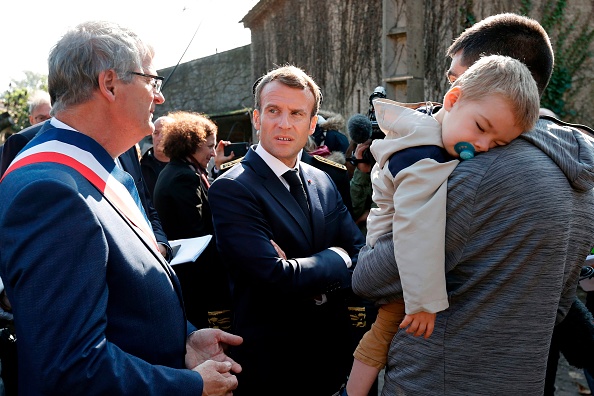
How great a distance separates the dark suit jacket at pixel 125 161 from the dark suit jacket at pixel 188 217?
52 cm

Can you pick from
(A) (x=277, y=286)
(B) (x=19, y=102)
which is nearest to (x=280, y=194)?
Result: (A) (x=277, y=286)

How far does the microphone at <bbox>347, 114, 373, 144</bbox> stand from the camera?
13.7ft

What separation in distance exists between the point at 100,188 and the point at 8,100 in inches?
623

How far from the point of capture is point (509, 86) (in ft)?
4.52

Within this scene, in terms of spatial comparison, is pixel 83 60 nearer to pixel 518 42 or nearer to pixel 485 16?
pixel 518 42

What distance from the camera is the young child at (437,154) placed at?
139 cm

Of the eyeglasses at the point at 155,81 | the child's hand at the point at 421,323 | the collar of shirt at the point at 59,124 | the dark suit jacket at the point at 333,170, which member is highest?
the eyeglasses at the point at 155,81

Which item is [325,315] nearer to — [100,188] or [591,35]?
[100,188]

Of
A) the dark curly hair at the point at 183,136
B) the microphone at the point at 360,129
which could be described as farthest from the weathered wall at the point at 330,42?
the dark curly hair at the point at 183,136

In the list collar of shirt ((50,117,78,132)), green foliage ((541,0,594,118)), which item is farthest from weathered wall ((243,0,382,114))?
collar of shirt ((50,117,78,132))

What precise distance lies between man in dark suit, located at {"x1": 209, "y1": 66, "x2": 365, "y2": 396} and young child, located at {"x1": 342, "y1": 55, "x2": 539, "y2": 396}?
28.2 inches

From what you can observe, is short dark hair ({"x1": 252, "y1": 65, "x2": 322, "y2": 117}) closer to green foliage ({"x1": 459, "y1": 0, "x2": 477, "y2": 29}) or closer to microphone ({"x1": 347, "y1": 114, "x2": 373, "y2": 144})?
microphone ({"x1": 347, "y1": 114, "x2": 373, "y2": 144})

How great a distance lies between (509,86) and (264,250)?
114 cm

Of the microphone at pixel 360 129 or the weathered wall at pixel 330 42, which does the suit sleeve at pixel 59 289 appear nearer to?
the microphone at pixel 360 129
